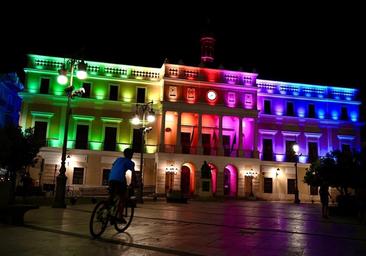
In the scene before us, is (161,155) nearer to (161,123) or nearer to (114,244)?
(161,123)

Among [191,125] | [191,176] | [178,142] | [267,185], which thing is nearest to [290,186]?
[267,185]

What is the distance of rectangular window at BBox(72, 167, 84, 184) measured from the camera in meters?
38.8

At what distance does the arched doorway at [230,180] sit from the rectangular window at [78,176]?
→ 53.2ft

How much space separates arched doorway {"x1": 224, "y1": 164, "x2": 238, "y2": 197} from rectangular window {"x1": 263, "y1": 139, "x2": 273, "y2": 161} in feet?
15.3

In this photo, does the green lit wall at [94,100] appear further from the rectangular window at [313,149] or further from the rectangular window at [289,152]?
the rectangular window at [313,149]

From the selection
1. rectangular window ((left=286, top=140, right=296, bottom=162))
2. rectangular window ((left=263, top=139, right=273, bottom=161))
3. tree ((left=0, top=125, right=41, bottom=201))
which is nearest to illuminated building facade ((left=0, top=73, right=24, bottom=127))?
tree ((left=0, top=125, right=41, bottom=201))

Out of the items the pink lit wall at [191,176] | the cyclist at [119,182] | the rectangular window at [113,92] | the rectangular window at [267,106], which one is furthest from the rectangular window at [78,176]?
the cyclist at [119,182]

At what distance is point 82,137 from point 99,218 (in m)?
34.2

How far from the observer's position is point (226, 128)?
44.5 meters

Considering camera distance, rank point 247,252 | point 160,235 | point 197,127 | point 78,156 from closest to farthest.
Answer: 1. point 247,252
2. point 160,235
3. point 78,156
4. point 197,127

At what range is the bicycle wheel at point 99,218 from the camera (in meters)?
7.45

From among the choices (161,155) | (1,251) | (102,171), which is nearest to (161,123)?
(161,155)

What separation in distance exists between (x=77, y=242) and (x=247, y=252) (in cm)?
317

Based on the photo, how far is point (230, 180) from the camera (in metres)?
42.9
